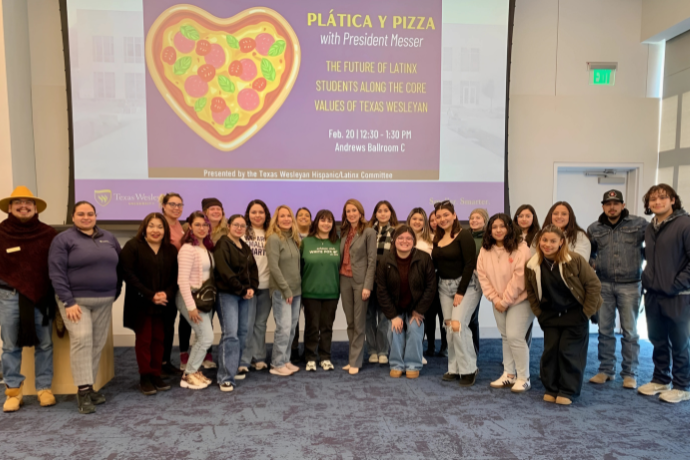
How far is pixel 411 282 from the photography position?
3.48 meters

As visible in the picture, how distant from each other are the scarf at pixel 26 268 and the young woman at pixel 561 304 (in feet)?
12.2

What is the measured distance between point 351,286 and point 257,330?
0.99 metres

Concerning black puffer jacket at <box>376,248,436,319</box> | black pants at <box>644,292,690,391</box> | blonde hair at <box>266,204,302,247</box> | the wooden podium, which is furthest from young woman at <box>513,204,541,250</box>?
the wooden podium

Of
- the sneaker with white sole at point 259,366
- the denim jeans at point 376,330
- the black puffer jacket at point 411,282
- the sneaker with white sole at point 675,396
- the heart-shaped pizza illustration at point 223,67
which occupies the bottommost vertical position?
the sneaker with white sole at point 259,366

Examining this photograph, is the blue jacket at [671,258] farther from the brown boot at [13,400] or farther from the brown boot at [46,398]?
the brown boot at [13,400]

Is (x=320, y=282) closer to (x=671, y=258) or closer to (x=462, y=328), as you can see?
(x=462, y=328)

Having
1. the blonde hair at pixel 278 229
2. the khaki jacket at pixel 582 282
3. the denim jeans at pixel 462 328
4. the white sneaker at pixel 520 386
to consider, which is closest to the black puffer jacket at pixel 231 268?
the blonde hair at pixel 278 229

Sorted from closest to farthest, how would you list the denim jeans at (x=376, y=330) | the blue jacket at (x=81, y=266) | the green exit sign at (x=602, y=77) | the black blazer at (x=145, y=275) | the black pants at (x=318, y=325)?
the blue jacket at (x=81, y=266) < the black blazer at (x=145, y=275) < the black pants at (x=318, y=325) < the denim jeans at (x=376, y=330) < the green exit sign at (x=602, y=77)

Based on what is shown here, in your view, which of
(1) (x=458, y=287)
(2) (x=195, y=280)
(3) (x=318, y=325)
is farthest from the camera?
(3) (x=318, y=325)

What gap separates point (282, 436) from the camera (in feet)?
8.32

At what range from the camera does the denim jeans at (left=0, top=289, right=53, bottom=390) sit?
113 inches

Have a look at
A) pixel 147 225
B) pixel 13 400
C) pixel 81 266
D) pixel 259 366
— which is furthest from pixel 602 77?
pixel 13 400

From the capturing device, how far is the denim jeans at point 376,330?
3.93 meters

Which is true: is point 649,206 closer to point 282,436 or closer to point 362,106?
point 362,106
